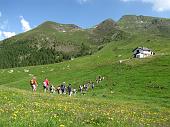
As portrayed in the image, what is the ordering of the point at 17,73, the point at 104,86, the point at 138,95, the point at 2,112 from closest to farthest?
the point at 2,112, the point at 138,95, the point at 104,86, the point at 17,73

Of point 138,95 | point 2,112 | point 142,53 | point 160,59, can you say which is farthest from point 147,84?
point 142,53

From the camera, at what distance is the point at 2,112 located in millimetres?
19922

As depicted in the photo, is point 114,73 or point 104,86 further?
point 114,73

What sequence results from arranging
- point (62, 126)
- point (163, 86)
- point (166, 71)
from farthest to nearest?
1. point (166, 71)
2. point (163, 86)
3. point (62, 126)

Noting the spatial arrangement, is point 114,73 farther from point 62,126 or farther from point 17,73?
point 62,126

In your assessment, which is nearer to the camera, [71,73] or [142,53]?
[71,73]

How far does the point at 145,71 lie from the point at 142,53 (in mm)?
72180

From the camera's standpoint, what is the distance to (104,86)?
8819 centimetres

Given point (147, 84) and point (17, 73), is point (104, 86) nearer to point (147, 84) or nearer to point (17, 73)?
point (147, 84)

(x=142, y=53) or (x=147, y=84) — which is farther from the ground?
(x=142, y=53)

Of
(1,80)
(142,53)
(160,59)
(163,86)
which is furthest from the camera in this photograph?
(142,53)

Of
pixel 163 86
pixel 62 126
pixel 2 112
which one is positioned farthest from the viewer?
pixel 163 86

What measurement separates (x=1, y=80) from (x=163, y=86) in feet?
248

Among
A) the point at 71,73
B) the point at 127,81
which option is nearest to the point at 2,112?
the point at 127,81
